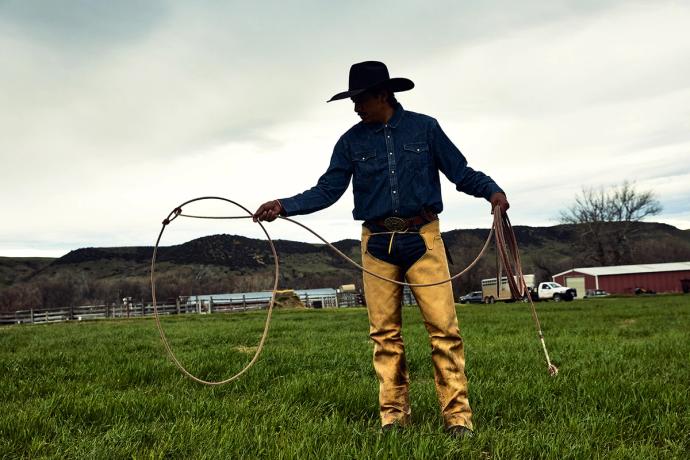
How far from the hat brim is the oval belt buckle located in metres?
0.88

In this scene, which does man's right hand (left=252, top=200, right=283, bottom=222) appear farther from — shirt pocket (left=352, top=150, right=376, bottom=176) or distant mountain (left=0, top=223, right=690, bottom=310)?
distant mountain (left=0, top=223, right=690, bottom=310)

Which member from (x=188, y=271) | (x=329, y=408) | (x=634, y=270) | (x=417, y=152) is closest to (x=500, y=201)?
(x=417, y=152)

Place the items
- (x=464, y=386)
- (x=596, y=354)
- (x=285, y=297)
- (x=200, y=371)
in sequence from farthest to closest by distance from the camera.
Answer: (x=285, y=297) < (x=596, y=354) < (x=200, y=371) < (x=464, y=386)

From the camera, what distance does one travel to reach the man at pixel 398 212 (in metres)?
3.73

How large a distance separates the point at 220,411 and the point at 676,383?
162 inches

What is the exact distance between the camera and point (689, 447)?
11.2 ft

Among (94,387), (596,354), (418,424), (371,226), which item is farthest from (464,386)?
(596,354)

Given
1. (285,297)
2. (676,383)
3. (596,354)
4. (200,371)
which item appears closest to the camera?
(676,383)

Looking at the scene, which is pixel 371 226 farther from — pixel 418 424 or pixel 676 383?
pixel 676 383

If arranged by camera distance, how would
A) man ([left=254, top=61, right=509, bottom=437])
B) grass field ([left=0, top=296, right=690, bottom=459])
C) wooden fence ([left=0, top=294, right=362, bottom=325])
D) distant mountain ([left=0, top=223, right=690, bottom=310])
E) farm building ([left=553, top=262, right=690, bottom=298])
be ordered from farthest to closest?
distant mountain ([left=0, top=223, right=690, bottom=310]) < farm building ([left=553, top=262, right=690, bottom=298]) < wooden fence ([left=0, top=294, right=362, bottom=325]) < man ([left=254, top=61, right=509, bottom=437]) < grass field ([left=0, top=296, right=690, bottom=459])

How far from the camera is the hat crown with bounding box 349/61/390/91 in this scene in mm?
3822

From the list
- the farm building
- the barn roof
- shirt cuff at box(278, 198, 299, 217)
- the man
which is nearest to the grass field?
the man

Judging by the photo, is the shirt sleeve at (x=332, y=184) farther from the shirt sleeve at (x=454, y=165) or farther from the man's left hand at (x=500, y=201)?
the man's left hand at (x=500, y=201)

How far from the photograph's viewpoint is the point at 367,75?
12.6 feet
